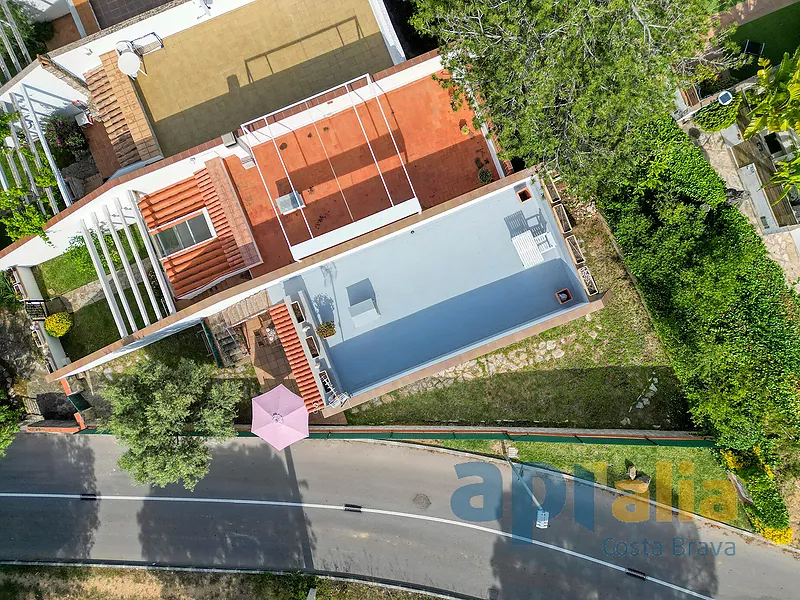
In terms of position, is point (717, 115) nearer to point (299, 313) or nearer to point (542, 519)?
point (299, 313)

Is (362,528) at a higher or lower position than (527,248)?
lower

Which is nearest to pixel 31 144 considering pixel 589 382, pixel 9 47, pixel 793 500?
pixel 9 47

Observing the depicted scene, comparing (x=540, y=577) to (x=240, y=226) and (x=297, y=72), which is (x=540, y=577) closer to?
(x=240, y=226)

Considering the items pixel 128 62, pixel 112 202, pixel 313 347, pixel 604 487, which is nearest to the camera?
pixel 128 62

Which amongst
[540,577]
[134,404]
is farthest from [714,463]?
[134,404]

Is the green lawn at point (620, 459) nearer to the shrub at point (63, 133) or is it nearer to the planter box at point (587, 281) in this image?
the planter box at point (587, 281)
